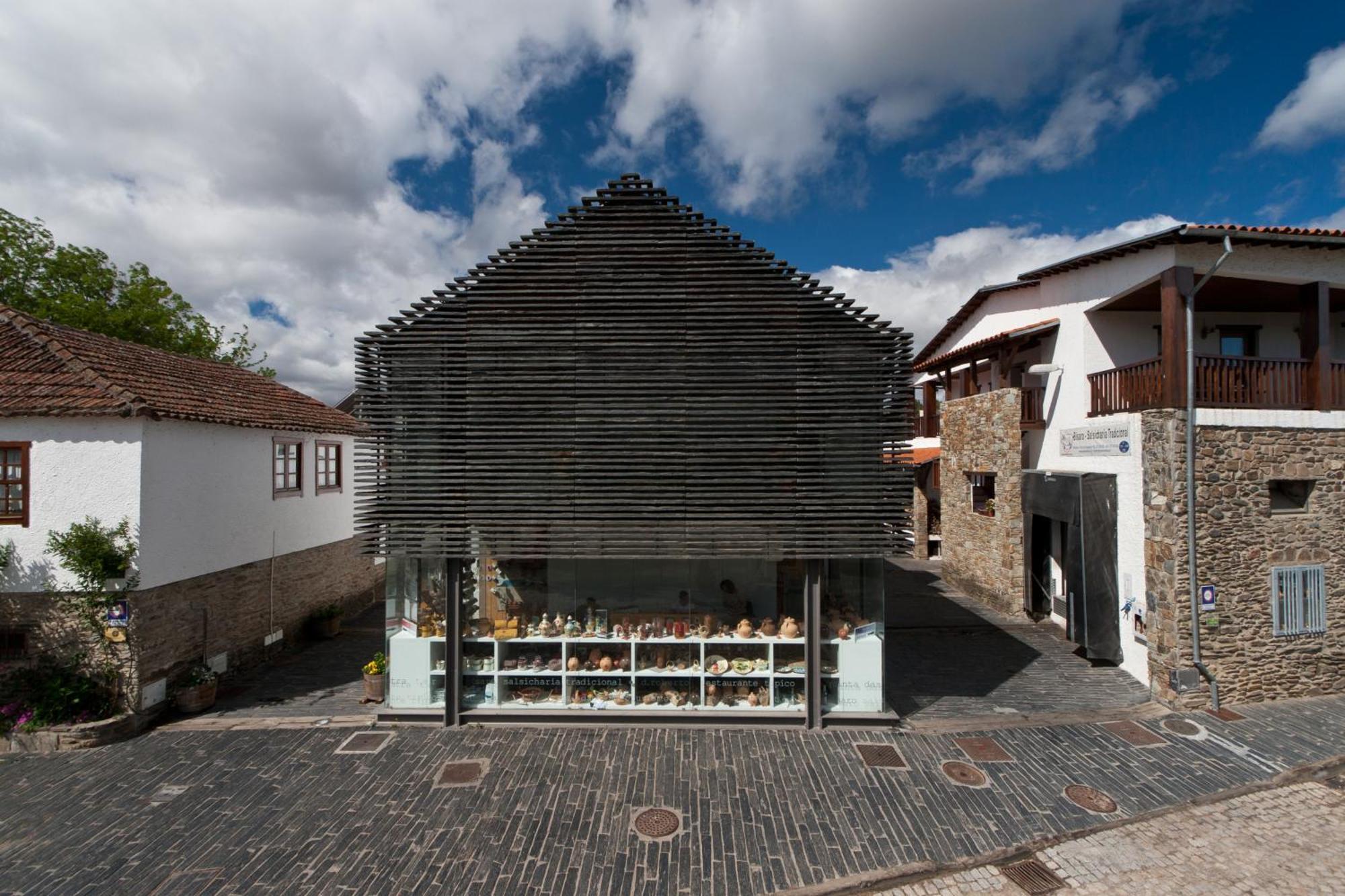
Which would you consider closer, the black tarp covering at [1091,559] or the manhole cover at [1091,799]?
the manhole cover at [1091,799]

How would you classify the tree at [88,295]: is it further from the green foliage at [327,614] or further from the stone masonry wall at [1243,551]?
the stone masonry wall at [1243,551]

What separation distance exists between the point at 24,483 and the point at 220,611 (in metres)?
3.32

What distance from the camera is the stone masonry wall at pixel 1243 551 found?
9102mm

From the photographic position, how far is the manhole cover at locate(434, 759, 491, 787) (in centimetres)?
697

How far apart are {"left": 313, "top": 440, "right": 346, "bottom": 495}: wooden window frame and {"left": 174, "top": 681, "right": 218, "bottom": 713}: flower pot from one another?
5143mm

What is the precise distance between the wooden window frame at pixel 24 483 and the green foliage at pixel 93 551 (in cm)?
46

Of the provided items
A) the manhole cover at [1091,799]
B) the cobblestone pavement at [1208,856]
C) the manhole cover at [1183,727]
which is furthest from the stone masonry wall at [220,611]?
the manhole cover at [1183,727]

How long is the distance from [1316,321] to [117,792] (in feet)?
64.0

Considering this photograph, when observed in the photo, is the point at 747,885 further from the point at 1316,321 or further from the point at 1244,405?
the point at 1316,321

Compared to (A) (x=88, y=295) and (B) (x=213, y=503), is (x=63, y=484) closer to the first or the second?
(B) (x=213, y=503)

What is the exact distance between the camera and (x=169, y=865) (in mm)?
5574

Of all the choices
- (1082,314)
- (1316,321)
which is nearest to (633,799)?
(1082,314)

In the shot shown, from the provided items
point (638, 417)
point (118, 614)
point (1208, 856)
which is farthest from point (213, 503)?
point (1208, 856)

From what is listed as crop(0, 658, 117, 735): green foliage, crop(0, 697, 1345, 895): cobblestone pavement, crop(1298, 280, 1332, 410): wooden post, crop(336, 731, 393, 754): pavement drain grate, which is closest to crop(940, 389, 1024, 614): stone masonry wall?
crop(1298, 280, 1332, 410): wooden post
